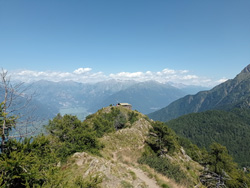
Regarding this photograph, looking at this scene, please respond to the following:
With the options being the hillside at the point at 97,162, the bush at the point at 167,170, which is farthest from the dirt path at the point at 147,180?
the bush at the point at 167,170

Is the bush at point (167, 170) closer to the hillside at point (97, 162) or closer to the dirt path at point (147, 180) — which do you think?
the hillside at point (97, 162)

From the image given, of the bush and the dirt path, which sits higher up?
the dirt path

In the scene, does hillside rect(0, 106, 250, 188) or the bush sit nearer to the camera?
hillside rect(0, 106, 250, 188)

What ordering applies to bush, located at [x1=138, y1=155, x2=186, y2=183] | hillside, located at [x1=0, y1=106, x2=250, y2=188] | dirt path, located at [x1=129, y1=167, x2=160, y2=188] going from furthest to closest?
bush, located at [x1=138, y1=155, x2=186, y2=183] < dirt path, located at [x1=129, y1=167, x2=160, y2=188] < hillside, located at [x1=0, y1=106, x2=250, y2=188]

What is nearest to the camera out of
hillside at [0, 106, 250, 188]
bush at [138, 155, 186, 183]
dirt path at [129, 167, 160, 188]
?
hillside at [0, 106, 250, 188]

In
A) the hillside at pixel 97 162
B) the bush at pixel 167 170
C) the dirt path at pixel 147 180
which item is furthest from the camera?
the bush at pixel 167 170

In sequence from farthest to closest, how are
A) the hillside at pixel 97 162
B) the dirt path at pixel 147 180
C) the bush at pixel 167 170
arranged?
the bush at pixel 167 170, the dirt path at pixel 147 180, the hillside at pixel 97 162

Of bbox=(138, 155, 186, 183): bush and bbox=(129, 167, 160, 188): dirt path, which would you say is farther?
bbox=(138, 155, 186, 183): bush

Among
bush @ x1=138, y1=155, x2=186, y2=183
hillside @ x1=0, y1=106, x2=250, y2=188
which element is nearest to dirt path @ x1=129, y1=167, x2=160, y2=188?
hillside @ x1=0, y1=106, x2=250, y2=188

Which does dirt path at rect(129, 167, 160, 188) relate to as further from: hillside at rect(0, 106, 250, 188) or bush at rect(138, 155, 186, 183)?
bush at rect(138, 155, 186, 183)

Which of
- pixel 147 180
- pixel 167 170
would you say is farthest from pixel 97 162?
pixel 167 170

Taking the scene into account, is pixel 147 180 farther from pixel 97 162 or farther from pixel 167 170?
pixel 97 162

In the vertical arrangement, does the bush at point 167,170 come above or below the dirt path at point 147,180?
below

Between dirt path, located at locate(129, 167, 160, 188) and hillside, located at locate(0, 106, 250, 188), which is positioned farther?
dirt path, located at locate(129, 167, 160, 188)
